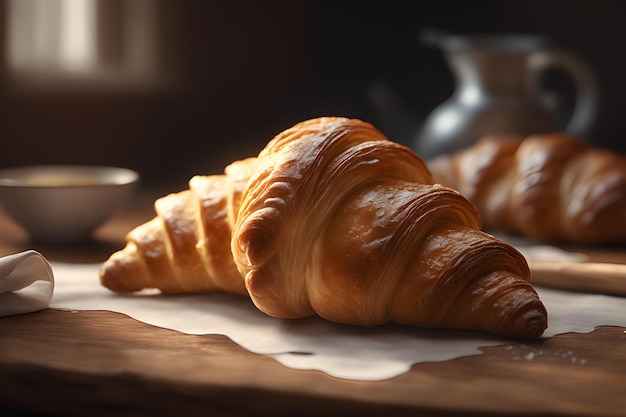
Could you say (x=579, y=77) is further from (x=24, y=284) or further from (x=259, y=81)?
(x=24, y=284)

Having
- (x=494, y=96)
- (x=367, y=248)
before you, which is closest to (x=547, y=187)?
(x=494, y=96)

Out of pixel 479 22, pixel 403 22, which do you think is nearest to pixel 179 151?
pixel 403 22

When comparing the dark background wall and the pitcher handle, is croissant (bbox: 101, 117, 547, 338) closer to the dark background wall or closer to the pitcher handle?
the pitcher handle

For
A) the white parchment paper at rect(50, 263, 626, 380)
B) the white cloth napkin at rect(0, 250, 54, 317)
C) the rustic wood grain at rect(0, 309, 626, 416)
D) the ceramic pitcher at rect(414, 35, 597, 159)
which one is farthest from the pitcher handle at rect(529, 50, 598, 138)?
the white cloth napkin at rect(0, 250, 54, 317)

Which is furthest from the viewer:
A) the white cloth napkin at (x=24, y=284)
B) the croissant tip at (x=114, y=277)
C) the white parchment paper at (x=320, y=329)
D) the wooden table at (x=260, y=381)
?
the croissant tip at (x=114, y=277)

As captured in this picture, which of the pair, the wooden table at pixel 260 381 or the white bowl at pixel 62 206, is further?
the white bowl at pixel 62 206

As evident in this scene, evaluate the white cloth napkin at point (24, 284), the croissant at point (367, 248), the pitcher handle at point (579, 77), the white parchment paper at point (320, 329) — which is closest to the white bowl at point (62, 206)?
the white parchment paper at point (320, 329)

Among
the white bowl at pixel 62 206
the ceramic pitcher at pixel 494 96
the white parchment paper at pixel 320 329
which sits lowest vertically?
the white parchment paper at pixel 320 329

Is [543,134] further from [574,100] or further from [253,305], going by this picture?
[253,305]

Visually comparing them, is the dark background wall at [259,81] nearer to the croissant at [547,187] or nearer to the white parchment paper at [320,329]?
the croissant at [547,187]
